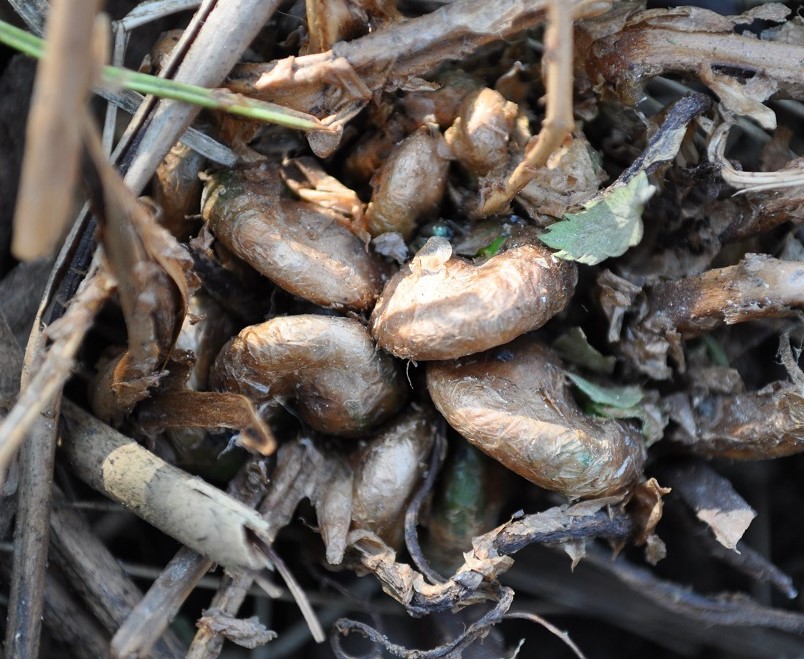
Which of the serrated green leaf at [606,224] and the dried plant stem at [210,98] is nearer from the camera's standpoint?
the dried plant stem at [210,98]

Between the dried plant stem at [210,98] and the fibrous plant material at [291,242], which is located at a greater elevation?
the dried plant stem at [210,98]

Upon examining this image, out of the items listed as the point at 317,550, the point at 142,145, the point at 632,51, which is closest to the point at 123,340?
the point at 142,145

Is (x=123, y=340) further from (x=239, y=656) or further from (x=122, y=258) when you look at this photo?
(x=239, y=656)

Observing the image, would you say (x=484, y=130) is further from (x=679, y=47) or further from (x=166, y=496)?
(x=166, y=496)

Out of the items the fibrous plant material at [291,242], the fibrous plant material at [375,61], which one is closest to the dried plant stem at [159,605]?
the fibrous plant material at [291,242]

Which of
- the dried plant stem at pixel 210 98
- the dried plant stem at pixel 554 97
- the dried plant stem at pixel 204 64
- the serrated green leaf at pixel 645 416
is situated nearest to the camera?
the dried plant stem at pixel 554 97

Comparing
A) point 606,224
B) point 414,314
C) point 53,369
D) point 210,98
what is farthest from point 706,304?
point 53,369

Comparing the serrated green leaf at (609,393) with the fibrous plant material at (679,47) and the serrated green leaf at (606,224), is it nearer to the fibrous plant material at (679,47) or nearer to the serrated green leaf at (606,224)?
the serrated green leaf at (606,224)
